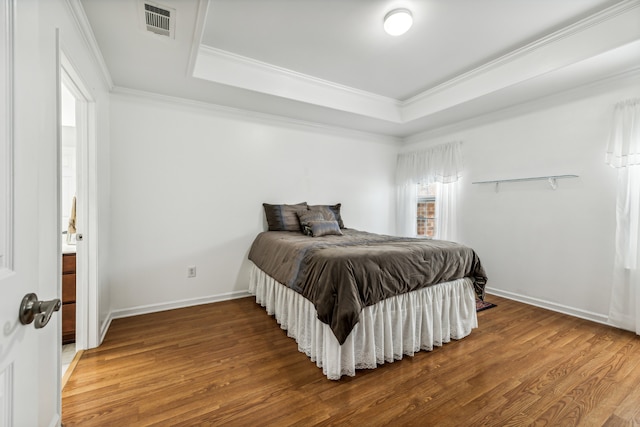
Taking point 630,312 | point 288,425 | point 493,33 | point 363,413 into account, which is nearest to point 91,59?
point 288,425

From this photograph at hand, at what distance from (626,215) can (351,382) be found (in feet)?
9.59

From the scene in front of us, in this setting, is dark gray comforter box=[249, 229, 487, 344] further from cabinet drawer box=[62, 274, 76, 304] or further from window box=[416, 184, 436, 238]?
window box=[416, 184, 436, 238]

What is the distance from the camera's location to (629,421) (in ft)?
4.95

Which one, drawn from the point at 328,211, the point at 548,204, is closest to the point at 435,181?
the point at 548,204

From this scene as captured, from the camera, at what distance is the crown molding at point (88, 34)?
1665mm

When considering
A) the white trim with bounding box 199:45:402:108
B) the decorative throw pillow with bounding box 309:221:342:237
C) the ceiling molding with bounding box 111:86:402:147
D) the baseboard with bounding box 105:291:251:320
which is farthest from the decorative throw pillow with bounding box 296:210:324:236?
the white trim with bounding box 199:45:402:108

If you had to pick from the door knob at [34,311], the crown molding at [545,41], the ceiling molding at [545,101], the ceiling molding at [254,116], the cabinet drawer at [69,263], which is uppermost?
the crown molding at [545,41]

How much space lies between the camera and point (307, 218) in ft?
11.1

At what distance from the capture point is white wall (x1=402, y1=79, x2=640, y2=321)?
9.12 feet

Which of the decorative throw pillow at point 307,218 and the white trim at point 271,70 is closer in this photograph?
the white trim at point 271,70

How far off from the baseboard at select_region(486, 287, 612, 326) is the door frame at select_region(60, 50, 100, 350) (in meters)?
4.27

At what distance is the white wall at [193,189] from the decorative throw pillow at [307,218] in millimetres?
416

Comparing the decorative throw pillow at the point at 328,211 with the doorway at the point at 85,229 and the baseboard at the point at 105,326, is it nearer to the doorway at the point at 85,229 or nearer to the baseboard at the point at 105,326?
the doorway at the point at 85,229

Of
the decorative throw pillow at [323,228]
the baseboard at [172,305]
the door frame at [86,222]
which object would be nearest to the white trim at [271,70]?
the door frame at [86,222]
